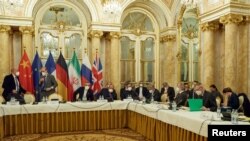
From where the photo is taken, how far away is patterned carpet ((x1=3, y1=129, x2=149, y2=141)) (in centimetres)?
615

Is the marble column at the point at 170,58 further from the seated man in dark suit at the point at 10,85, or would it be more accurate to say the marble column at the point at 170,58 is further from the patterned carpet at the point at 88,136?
the seated man in dark suit at the point at 10,85

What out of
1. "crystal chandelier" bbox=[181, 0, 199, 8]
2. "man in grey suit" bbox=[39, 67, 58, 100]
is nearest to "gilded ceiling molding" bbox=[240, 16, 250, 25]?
"crystal chandelier" bbox=[181, 0, 199, 8]

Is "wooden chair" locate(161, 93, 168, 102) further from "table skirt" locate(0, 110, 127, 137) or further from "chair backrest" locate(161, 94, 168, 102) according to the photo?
"table skirt" locate(0, 110, 127, 137)

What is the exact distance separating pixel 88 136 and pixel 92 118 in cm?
74

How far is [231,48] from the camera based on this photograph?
8.05 metres

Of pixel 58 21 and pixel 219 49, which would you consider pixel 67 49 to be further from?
pixel 219 49

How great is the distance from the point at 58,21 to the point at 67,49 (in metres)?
1.20

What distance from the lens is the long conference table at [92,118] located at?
17.9 ft

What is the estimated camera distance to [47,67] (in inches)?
337

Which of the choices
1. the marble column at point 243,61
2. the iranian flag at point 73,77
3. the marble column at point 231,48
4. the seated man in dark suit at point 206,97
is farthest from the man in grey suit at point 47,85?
the marble column at point 243,61

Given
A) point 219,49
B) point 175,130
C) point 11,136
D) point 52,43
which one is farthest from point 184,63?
point 11,136

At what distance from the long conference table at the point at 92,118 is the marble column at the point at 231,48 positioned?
3.16m

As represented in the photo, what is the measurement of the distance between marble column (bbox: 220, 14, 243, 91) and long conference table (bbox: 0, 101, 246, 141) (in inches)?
124

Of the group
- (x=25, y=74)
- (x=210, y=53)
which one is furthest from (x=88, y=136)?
(x=210, y=53)
